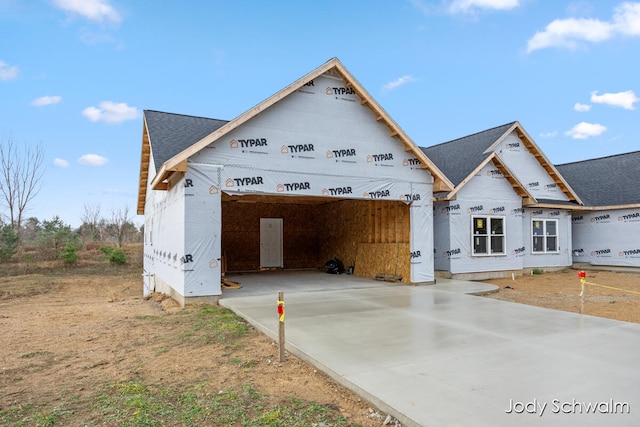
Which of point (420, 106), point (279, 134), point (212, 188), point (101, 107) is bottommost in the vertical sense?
point (212, 188)

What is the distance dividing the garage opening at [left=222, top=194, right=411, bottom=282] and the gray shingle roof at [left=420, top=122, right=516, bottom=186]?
135 inches

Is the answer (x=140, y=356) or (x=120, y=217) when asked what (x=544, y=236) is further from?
(x=120, y=217)

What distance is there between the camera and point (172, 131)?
11688mm

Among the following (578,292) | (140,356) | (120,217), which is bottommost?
(578,292)

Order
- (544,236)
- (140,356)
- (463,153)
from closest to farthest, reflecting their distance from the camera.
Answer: (140,356)
(463,153)
(544,236)

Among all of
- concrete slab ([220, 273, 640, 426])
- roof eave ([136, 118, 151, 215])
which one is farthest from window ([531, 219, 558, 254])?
roof eave ([136, 118, 151, 215])

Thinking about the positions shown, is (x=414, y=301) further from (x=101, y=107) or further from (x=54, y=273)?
(x=101, y=107)

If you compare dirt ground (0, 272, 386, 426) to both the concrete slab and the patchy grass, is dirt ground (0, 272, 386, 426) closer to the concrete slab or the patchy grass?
the patchy grass

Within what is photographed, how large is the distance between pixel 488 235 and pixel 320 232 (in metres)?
7.36

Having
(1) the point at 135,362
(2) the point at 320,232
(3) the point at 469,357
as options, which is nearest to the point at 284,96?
(1) the point at 135,362

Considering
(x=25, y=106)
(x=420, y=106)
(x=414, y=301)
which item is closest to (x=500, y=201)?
(x=420, y=106)

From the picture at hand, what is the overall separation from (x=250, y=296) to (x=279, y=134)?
424 centimetres

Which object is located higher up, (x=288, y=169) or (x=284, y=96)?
(x=284, y=96)

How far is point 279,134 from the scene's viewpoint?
9.89 m
